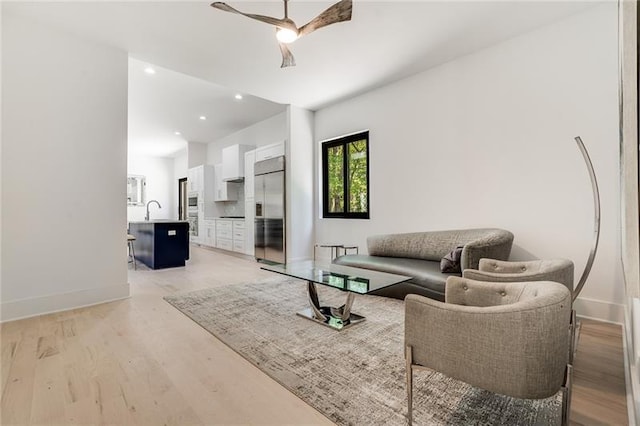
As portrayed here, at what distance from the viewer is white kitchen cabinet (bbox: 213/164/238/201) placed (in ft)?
25.2

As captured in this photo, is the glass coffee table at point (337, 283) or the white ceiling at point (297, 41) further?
the white ceiling at point (297, 41)

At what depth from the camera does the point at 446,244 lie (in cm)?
347

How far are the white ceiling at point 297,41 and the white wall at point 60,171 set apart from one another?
1.17 feet

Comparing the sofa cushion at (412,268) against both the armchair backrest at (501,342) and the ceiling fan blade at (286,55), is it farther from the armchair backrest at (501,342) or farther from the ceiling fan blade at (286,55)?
the ceiling fan blade at (286,55)

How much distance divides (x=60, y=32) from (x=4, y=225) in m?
2.04

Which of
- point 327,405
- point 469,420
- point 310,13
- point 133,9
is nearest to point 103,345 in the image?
point 327,405

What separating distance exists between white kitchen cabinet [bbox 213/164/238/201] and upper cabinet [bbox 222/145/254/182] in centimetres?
26

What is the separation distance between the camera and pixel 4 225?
107 inches

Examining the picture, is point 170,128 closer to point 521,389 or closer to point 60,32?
point 60,32

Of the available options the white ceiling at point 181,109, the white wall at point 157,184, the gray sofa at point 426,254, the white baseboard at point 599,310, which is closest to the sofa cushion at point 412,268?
the gray sofa at point 426,254

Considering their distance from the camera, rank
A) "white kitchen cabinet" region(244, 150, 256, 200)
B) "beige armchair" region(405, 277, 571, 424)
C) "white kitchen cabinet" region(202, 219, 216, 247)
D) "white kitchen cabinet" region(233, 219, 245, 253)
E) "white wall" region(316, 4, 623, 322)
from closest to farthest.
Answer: "beige armchair" region(405, 277, 571, 424) → "white wall" region(316, 4, 623, 322) → "white kitchen cabinet" region(244, 150, 256, 200) → "white kitchen cabinet" region(233, 219, 245, 253) → "white kitchen cabinet" region(202, 219, 216, 247)

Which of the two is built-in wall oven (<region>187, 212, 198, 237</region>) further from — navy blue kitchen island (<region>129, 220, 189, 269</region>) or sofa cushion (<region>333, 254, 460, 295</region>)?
sofa cushion (<region>333, 254, 460, 295</region>)

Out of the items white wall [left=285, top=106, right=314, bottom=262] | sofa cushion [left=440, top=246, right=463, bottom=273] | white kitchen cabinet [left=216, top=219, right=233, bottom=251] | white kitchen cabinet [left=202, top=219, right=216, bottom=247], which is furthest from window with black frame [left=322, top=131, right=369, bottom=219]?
white kitchen cabinet [left=202, top=219, right=216, bottom=247]

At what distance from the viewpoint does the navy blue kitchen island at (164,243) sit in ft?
16.4
